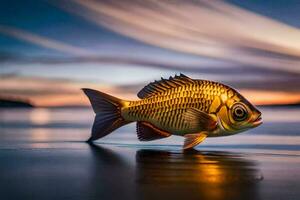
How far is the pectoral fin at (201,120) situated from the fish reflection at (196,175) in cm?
17

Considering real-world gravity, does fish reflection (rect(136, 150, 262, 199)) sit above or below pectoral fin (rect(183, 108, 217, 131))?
below

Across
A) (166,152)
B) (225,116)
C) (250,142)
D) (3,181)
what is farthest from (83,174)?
(250,142)

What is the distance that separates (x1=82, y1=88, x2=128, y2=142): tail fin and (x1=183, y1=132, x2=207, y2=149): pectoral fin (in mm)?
420

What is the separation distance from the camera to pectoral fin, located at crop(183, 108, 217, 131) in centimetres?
301

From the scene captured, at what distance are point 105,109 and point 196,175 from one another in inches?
45.5

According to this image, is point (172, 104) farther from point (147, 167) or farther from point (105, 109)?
point (147, 167)

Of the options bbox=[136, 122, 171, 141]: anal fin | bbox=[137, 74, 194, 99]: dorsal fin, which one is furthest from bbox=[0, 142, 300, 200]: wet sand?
bbox=[137, 74, 194, 99]: dorsal fin

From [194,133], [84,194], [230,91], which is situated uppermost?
[230,91]

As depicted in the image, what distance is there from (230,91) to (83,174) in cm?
121

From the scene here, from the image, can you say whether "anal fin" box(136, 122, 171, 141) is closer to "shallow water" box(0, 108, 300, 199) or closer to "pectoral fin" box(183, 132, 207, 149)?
"shallow water" box(0, 108, 300, 199)

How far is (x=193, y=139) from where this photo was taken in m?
3.03

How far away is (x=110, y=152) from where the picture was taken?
2979mm

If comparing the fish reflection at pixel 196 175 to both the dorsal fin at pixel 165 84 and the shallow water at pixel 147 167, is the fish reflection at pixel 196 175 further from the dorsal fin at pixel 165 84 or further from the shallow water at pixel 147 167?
the dorsal fin at pixel 165 84

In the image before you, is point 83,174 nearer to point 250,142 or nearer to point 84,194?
point 84,194
